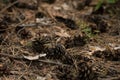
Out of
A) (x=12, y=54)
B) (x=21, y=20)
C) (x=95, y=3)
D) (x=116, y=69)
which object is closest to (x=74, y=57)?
(x=116, y=69)

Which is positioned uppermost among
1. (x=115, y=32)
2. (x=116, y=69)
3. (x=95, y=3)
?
(x=95, y=3)

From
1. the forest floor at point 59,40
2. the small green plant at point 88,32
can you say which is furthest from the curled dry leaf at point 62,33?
the small green plant at point 88,32

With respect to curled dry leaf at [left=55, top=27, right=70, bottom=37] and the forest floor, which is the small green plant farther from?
curled dry leaf at [left=55, top=27, right=70, bottom=37]

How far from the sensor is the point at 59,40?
262cm

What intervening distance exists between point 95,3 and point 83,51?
1.31 metres

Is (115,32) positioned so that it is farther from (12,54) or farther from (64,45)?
(12,54)

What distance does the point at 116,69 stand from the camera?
2197 mm

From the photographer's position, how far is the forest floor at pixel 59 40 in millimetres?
2174

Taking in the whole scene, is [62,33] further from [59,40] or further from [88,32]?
[88,32]

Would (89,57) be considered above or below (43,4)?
below

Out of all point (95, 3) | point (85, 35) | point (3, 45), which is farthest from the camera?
point (95, 3)

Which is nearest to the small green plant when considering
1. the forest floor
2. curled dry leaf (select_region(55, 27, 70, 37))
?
the forest floor

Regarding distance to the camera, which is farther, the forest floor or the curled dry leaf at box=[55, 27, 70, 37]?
the curled dry leaf at box=[55, 27, 70, 37]

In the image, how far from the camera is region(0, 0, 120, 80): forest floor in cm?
217
